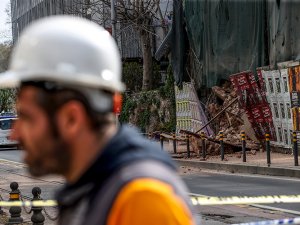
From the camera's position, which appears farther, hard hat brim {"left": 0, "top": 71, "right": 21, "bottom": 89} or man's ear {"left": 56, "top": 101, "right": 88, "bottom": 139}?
hard hat brim {"left": 0, "top": 71, "right": 21, "bottom": 89}

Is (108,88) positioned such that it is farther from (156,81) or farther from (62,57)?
(156,81)

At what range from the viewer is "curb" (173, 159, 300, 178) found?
763 inches

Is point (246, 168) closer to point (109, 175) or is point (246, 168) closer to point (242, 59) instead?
point (242, 59)

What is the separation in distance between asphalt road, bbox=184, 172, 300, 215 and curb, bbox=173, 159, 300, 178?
374 millimetres

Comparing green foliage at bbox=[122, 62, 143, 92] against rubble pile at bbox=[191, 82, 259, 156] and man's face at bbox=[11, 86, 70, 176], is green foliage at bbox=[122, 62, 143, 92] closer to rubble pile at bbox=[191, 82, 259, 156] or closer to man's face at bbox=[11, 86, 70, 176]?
rubble pile at bbox=[191, 82, 259, 156]

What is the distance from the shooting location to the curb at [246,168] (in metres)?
19.4

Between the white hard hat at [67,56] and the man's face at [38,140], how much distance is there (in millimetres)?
58

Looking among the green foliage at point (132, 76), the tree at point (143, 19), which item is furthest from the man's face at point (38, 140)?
the green foliage at point (132, 76)

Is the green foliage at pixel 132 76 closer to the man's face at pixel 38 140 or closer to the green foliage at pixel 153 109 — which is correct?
the green foliage at pixel 153 109

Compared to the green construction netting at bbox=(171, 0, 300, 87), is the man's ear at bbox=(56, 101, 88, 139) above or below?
below

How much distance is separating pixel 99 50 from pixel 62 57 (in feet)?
0.33

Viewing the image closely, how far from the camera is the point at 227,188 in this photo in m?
16.8

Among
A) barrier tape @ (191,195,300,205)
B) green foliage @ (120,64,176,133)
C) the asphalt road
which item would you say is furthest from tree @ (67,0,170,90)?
barrier tape @ (191,195,300,205)

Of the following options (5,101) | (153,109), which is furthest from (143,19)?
(5,101)
